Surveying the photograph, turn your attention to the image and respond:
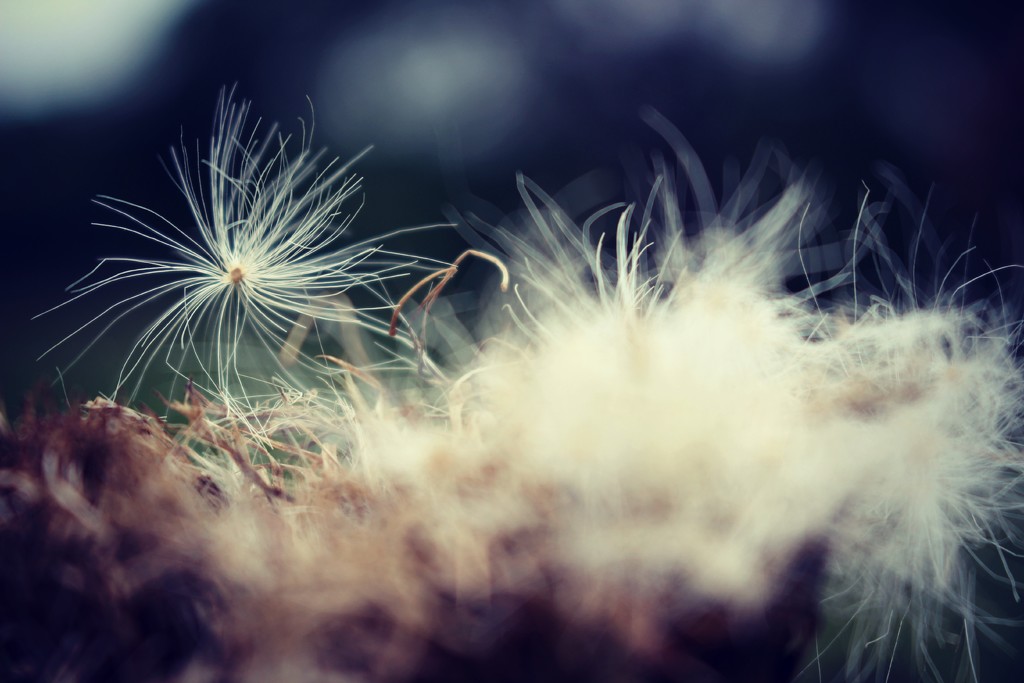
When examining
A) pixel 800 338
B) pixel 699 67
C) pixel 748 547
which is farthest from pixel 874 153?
pixel 748 547

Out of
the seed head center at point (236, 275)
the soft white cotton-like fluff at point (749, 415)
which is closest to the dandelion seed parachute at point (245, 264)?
the seed head center at point (236, 275)

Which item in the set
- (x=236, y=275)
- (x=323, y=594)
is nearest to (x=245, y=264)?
(x=236, y=275)

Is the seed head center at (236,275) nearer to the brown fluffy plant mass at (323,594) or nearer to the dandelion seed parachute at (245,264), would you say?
the dandelion seed parachute at (245,264)

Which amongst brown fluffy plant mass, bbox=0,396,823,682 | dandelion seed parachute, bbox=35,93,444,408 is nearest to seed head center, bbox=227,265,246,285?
dandelion seed parachute, bbox=35,93,444,408

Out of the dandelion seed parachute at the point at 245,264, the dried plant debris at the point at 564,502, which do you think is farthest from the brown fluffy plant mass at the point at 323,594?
the dandelion seed parachute at the point at 245,264

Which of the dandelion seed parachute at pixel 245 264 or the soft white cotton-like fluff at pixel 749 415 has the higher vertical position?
the dandelion seed parachute at pixel 245 264

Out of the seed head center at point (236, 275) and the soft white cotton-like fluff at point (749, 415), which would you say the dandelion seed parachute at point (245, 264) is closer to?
the seed head center at point (236, 275)

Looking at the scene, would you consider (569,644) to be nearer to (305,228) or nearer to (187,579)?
(187,579)

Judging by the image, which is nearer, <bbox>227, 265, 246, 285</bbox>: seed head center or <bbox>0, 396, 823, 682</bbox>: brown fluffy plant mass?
<bbox>0, 396, 823, 682</bbox>: brown fluffy plant mass

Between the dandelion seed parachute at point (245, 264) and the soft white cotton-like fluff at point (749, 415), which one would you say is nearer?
the soft white cotton-like fluff at point (749, 415)

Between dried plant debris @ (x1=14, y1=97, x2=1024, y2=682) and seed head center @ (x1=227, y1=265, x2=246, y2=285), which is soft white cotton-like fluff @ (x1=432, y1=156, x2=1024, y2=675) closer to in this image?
dried plant debris @ (x1=14, y1=97, x2=1024, y2=682)

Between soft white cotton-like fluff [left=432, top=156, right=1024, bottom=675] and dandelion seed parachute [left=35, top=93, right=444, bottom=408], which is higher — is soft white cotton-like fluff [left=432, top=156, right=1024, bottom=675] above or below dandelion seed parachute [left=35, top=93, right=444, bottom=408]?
below
